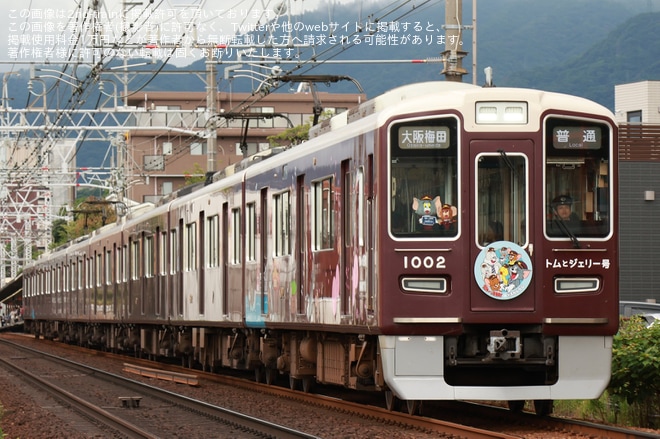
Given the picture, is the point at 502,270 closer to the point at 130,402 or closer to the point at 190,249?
the point at 130,402

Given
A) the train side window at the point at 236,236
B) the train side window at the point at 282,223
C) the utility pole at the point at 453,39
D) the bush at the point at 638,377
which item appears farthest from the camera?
the train side window at the point at 236,236

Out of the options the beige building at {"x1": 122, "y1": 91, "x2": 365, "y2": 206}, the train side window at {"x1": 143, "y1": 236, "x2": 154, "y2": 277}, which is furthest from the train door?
the beige building at {"x1": 122, "y1": 91, "x2": 365, "y2": 206}

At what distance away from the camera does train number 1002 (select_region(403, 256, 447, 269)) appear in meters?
11.2

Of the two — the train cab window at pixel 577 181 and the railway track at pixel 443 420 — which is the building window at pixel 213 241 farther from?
the train cab window at pixel 577 181

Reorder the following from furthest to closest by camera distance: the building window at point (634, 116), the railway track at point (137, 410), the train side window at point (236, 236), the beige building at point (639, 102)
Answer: the building window at point (634, 116) < the beige building at point (639, 102) < the train side window at point (236, 236) < the railway track at point (137, 410)

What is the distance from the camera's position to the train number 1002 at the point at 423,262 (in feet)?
36.8

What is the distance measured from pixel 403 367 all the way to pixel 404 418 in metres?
0.81

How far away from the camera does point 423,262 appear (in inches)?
442

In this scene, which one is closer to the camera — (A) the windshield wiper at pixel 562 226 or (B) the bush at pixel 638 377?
(A) the windshield wiper at pixel 562 226

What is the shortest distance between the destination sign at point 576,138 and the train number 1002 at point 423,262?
1461 millimetres

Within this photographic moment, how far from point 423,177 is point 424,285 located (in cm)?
93

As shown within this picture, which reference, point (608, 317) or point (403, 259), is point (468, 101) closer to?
point (403, 259)

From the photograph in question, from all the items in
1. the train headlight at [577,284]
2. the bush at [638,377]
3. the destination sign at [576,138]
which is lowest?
the bush at [638,377]

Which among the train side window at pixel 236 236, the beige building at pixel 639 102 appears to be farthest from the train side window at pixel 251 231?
the beige building at pixel 639 102
